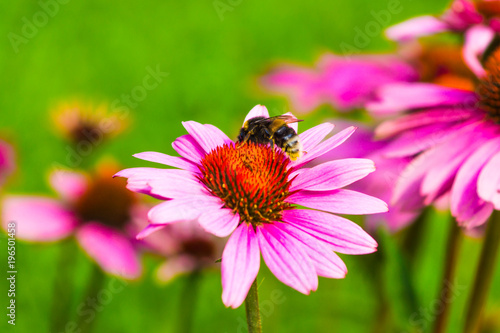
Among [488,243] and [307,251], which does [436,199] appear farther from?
[307,251]

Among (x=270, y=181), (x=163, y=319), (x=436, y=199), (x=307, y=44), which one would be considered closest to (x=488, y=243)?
(x=436, y=199)

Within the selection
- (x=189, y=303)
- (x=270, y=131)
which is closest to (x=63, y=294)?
(x=189, y=303)

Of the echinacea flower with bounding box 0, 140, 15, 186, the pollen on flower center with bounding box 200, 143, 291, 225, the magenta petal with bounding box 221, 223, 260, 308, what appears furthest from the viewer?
the echinacea flower with bounding box 0, 140, 15, 186

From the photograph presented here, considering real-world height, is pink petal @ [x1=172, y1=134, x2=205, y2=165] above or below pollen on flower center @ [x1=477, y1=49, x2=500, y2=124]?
below

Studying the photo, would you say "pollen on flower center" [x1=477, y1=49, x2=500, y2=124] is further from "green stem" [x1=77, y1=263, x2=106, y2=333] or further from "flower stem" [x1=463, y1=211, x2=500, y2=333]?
"green stem" [x1=77, y1=263, x2=106, y2=333]

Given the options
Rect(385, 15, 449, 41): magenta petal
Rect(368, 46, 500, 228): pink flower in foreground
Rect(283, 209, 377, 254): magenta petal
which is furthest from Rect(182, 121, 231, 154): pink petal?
Rect(385, 15, 449, 41): magenta petal

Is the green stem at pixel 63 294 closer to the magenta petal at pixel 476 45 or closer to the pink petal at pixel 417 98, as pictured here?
the pink petal at pixel 417 98

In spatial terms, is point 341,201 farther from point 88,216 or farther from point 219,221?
point 88,216
